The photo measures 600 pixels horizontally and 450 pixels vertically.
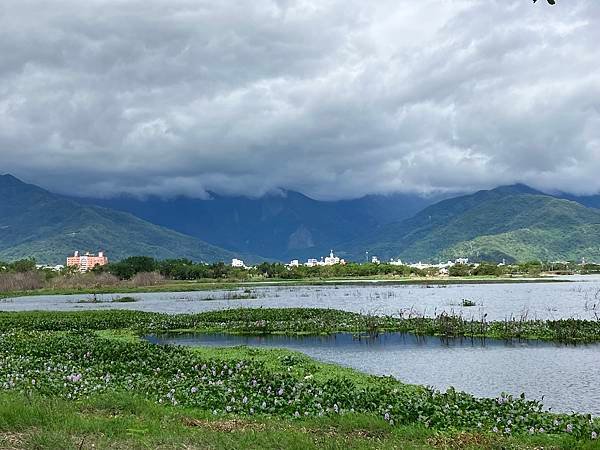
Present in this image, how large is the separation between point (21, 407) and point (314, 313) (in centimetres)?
4243

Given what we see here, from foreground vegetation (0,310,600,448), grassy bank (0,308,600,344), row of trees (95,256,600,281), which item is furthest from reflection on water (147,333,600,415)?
row of trees (95,256,600,281)

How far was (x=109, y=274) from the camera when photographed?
15925cm

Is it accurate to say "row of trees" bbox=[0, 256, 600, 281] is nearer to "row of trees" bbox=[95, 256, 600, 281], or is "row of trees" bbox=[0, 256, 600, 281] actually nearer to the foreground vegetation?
"row of trees" bbox=[95, 256, 600, 281]

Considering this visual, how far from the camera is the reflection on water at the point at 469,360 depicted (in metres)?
23.4

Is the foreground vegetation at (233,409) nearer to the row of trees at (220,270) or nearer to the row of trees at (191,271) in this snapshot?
the row of trees at (191,271)

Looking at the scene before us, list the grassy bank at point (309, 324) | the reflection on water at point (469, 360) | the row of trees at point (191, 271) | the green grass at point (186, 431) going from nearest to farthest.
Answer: the green grass at point (186, 431) < the reflection on water at point (469, 360) < the grassy bank at point (309, 324) < the row of trees at point (191, 271)

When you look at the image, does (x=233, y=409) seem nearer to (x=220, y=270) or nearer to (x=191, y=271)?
(x=191, y=271)

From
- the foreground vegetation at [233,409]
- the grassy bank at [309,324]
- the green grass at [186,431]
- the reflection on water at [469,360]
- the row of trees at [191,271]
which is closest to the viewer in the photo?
the green grass at [186,431]

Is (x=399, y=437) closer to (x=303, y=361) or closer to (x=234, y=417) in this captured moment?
(x=234, y=417)

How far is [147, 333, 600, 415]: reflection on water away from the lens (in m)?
23.4

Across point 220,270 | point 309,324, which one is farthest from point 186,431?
point 220,270

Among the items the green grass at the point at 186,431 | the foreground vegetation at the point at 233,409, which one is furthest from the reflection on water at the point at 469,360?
the green grass at the point at 186,431

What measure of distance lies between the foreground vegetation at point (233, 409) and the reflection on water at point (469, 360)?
313 centimetres

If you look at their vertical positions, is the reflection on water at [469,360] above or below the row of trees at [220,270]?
below
